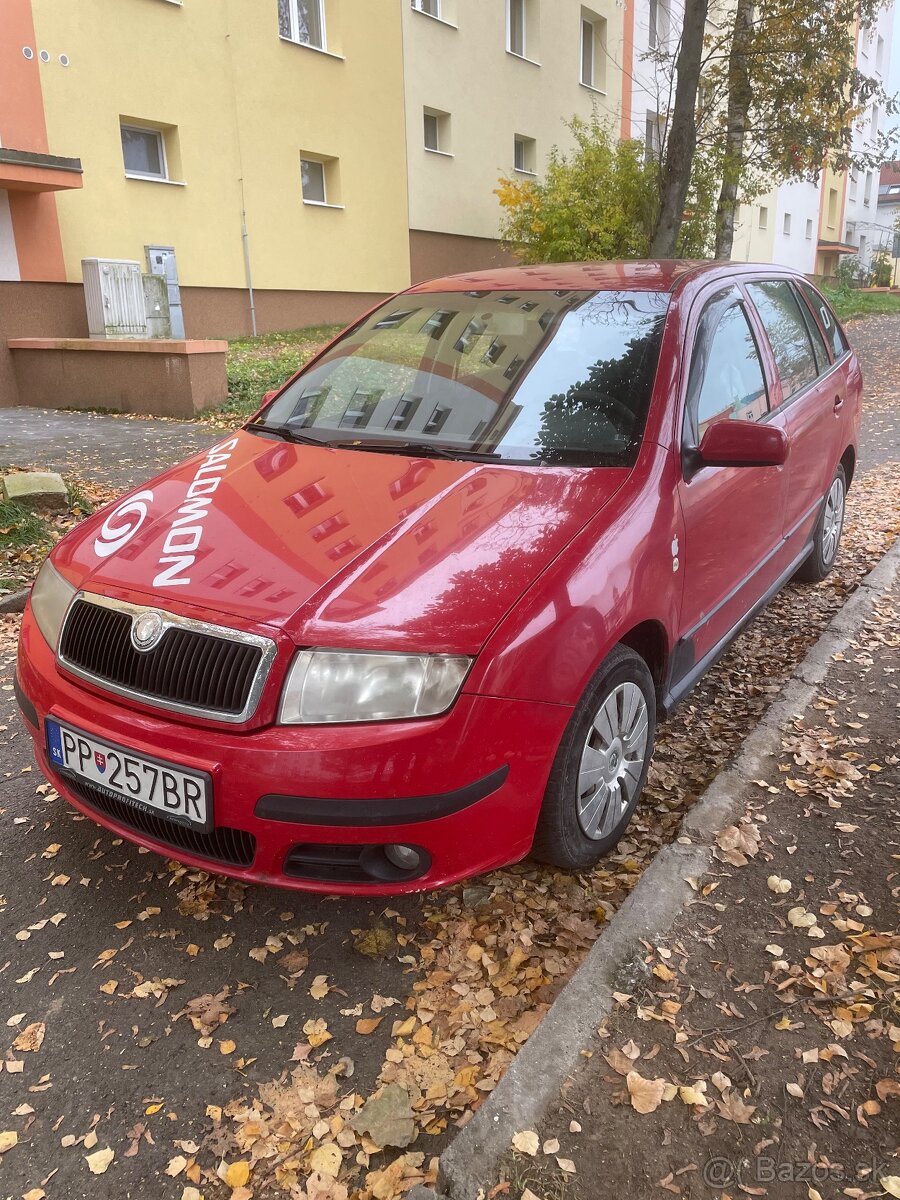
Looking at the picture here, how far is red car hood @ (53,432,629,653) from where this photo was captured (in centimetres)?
218

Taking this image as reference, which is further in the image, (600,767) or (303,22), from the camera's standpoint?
(303,22)

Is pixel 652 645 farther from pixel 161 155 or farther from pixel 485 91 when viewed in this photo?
pixel 485 91

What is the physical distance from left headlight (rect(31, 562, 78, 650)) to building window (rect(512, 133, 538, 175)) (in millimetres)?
20296

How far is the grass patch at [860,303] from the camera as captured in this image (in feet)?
86.8

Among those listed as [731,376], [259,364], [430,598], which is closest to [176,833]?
[430,598]

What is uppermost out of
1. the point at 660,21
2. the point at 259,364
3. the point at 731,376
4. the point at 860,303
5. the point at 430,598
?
the point at 660,21

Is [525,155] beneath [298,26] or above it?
beneath

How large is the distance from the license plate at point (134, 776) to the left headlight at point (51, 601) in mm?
275

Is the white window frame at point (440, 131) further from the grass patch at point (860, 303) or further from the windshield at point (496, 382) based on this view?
the windshield at point (496, 382)

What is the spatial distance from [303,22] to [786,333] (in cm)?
1493

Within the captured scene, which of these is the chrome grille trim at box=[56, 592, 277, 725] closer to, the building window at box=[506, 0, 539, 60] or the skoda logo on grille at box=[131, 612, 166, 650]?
the skoda logo on grille at box=[131, 612, 166, 650]

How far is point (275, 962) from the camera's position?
243 cm

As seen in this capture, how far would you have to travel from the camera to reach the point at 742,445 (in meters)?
2.84

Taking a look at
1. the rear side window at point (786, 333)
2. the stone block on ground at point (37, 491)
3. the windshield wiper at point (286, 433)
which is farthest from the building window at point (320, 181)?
the windshield wiper at point (286, 433)
